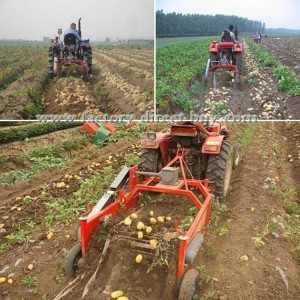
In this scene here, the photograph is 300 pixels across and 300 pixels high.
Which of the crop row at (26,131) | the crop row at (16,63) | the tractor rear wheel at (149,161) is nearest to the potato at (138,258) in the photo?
the tractor rear wheel at (149,161)

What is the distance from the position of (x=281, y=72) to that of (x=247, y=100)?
1.05 meters

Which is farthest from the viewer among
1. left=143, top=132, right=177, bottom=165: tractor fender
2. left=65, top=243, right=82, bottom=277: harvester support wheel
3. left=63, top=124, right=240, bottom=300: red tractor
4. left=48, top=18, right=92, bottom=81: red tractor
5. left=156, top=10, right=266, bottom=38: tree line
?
left=48, top=18, right=92, bottom=81: red tractor

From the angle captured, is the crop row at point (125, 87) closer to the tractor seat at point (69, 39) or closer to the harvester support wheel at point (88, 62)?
the harvester support wheel at point (88, 62)

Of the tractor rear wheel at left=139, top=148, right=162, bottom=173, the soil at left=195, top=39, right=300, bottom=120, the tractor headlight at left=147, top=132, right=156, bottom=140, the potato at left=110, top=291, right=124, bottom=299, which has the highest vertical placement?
the soil at left=195, top=39, right=300, bottom=120

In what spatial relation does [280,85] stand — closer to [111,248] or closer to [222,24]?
[222,24]

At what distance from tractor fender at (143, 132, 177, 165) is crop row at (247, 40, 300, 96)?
2763mm

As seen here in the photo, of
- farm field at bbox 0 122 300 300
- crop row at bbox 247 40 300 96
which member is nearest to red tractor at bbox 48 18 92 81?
farm field at bbox 0 122 300 300

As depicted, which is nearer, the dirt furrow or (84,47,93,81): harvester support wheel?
the dirt furrow

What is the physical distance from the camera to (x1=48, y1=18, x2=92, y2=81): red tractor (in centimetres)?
809

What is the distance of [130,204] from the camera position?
5.03 metres

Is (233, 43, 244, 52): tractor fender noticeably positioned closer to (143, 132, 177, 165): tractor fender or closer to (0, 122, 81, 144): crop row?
(143, 132, 177, 165): tractor fender

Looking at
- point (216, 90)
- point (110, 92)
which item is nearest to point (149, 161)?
point (216, 90)

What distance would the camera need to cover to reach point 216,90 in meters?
7.40

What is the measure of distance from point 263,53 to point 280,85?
1.11m
